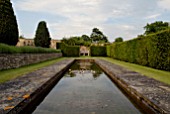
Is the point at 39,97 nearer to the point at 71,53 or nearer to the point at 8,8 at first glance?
the point at 8,8

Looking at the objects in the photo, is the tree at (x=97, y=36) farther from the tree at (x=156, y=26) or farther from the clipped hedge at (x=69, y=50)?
the clipped hedge at (x=69, y=50)

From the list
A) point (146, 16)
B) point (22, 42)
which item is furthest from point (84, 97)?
point (22, 42)

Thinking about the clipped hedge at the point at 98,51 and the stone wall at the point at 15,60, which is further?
the clipped hedge at the point at 98,51

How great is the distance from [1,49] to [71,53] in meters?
23.5

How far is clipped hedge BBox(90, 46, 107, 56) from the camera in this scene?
3485cm

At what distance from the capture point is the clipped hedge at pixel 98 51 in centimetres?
3485

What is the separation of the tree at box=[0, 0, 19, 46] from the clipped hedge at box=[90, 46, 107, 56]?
2291cm

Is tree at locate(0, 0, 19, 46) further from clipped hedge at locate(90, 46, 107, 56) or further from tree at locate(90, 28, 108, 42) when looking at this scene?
tree at locate(90, 28, 108, 42)

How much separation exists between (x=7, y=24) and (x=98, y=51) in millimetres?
24279

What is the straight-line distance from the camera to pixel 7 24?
1177 centimetres

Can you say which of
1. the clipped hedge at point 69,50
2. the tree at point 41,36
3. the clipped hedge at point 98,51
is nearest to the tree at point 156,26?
the clipped hedge at point 98,51

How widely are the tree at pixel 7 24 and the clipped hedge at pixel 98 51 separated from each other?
22.9 metres

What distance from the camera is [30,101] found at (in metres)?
4.04

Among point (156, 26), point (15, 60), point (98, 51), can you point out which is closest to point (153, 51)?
point (15, 60)
